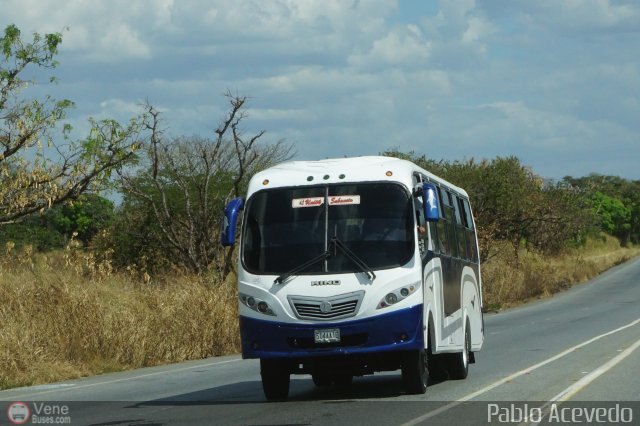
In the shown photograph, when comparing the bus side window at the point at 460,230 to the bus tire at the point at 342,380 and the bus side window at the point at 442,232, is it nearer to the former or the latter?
the bus side window at the point at 442,232

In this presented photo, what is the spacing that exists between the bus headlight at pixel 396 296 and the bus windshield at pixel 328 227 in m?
0.34

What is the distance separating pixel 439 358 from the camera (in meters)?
17.5

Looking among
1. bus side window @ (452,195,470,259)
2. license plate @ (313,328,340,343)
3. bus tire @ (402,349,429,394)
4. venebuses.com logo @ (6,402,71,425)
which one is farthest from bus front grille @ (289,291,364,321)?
bus side window @ (452,195,470,259)

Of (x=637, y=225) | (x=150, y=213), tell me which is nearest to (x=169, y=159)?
(x=150, y=213)

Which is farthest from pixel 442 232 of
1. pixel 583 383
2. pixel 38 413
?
pixel 38 413

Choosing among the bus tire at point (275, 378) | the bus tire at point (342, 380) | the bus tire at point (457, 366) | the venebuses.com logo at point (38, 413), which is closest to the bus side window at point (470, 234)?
the bus tire at point (457, 366)

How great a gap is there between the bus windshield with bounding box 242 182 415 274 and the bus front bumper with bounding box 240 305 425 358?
677mm

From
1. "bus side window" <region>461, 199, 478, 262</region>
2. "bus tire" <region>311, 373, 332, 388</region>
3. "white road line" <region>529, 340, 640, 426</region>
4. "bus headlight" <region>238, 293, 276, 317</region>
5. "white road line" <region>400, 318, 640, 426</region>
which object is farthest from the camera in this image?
"bus side window" <region>461, 199, 478, 262</region>

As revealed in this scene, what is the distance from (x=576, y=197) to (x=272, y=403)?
58345 mm

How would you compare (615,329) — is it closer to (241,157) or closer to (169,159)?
(241,157)

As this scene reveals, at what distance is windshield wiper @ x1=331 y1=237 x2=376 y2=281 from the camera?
14.4 m

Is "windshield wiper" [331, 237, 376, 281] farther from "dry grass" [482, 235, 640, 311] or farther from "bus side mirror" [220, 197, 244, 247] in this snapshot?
"dry grass" [482, 235, 640, 311]

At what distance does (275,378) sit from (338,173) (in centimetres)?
281

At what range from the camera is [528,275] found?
54438 mm
